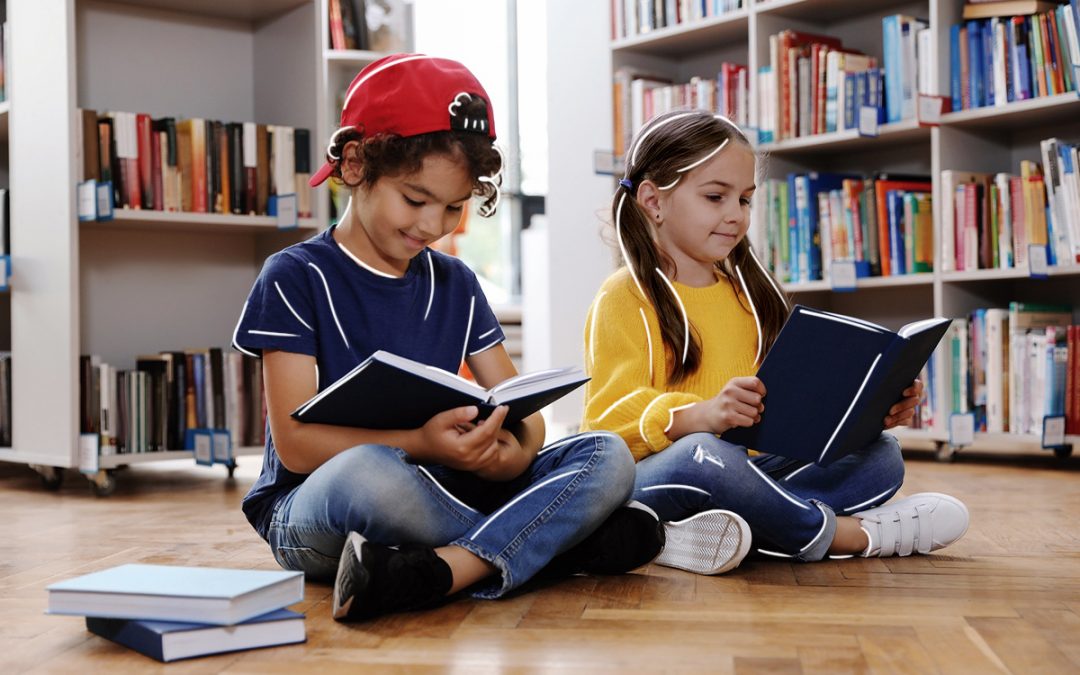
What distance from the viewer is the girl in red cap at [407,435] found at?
4.44 feet

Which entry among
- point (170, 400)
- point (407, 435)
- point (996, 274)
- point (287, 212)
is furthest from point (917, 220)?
point (407, 435)

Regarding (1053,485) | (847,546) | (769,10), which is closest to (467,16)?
(769,10)

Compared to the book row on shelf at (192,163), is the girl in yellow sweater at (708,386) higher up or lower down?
lower down

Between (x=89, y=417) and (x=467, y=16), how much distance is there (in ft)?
13.3

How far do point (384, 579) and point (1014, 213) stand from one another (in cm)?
230

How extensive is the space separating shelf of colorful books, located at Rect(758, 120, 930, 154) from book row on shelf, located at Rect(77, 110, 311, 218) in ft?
4.45

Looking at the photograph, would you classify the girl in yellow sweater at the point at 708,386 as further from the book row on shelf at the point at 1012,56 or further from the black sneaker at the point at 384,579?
the book row on shelf at the point at 1012,56

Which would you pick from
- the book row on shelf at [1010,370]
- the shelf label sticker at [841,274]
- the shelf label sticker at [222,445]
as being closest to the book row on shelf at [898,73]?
the shelf label sticker at [841,274]

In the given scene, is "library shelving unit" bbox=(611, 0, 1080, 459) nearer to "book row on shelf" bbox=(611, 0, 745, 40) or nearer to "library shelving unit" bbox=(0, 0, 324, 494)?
"book row on shelf" bbox=(611, 0, 745, 40)

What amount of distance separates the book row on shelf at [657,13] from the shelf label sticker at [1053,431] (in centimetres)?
146

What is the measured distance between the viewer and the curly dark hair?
1464 mm

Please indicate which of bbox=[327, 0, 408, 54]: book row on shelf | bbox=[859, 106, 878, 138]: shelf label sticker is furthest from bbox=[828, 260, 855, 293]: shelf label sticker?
bbox=[327, 0, 408, 54]: book row on shelf

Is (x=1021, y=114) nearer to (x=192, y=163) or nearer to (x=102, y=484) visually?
(x=192, y=163)

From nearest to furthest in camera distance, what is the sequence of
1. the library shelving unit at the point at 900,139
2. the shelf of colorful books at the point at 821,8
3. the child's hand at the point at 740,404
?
the child's hand at the point at 740,404 < the library shelving unit at the point at 900,139 < the shelf of colorful books at the point at 821,8
